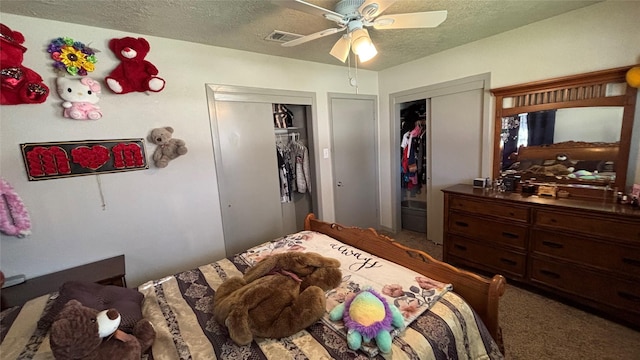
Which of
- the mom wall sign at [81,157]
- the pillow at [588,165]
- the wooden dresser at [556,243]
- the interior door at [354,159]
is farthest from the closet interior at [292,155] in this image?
the pillow at [588,165]

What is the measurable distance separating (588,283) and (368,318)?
77.9 inches

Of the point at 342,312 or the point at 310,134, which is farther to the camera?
the point at 310,134

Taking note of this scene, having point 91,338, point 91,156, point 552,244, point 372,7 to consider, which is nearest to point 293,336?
point 91,338

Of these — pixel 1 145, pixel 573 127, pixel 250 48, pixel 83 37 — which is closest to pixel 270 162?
pixel 250 48

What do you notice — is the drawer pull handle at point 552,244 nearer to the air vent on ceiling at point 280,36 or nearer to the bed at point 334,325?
the bed at point 334,325

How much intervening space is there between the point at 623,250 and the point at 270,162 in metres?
2.95

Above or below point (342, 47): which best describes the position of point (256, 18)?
above

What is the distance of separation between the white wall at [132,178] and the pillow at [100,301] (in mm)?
828

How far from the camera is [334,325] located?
116 cm

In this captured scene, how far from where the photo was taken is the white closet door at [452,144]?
9.14ft

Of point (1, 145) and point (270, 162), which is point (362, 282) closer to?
point (270, 162)

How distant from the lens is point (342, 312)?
3.90 ft

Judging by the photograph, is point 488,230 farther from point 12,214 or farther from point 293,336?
point 12,214

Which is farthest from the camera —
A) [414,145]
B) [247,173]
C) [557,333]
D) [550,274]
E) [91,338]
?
[414,145]
